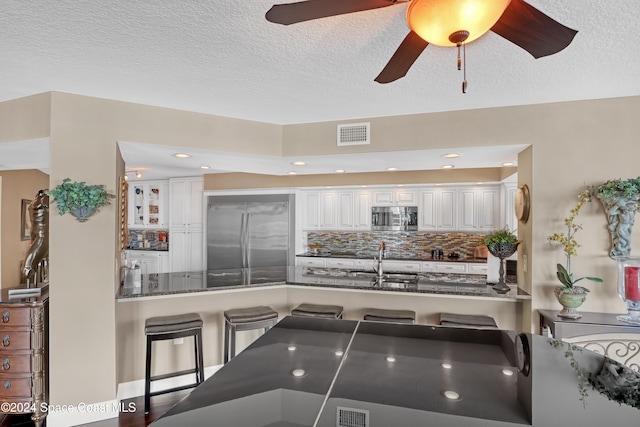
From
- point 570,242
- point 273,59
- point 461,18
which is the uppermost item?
point 273,59

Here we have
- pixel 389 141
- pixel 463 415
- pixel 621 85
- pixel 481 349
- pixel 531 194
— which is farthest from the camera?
pixel 389 141

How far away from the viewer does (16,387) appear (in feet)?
8.16

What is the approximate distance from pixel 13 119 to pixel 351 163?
2.98 m

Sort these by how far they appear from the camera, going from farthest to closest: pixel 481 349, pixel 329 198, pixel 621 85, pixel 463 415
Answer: pixel 329 198 < pixel 621 85 < pixel 481 349 < pixel 463 415

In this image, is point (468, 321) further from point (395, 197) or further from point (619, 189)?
point (395, 197)

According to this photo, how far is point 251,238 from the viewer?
546 cm

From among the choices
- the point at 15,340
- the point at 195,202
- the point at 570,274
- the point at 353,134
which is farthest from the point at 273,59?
the point at 195,202

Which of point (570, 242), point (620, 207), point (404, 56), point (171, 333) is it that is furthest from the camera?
point (171, 333)

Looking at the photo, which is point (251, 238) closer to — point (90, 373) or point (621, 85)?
point (90, 373)

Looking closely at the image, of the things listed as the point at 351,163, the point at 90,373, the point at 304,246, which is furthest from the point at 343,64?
the point at 304,246

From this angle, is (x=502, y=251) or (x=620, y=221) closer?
(x=620, y=221)

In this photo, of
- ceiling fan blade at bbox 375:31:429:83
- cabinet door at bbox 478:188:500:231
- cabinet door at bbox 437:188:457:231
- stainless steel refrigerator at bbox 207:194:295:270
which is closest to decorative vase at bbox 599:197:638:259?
ceiling fan blade at bbox 375:31:429:83

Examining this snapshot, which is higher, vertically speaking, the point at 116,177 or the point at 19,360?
the point at 116,177

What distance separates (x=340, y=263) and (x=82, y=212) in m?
3.99
